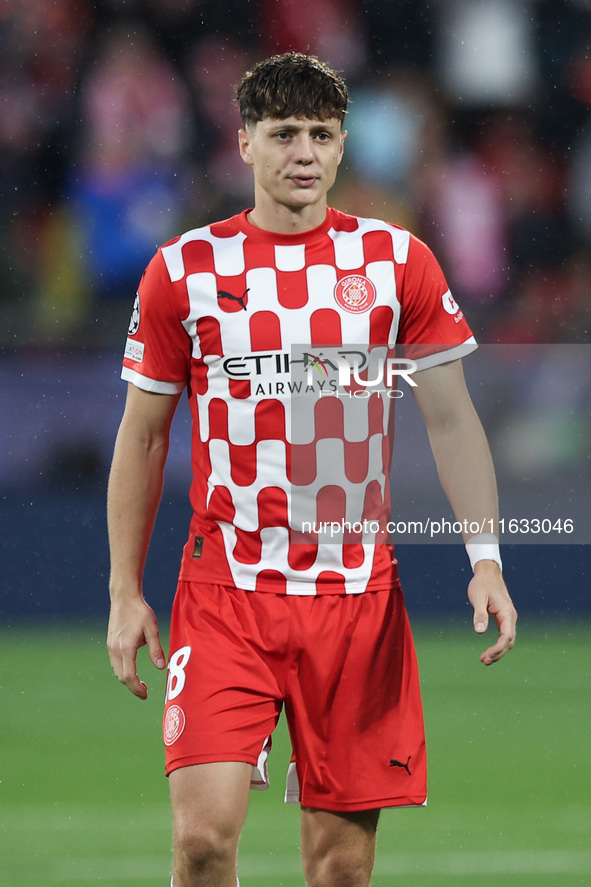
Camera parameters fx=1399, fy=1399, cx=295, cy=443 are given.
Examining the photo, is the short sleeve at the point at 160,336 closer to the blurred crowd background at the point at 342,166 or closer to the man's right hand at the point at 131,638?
the man's right hand at the point at 131,638

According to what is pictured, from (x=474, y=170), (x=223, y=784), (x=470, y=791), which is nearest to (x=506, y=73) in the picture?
(x=474, y=170)

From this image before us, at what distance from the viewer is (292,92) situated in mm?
2756

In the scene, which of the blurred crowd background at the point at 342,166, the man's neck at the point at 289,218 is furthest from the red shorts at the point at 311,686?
the blurred crowd background at the point at 342,166

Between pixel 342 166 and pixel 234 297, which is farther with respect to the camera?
pixel 342 166

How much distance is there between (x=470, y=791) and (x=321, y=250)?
87.5 inches

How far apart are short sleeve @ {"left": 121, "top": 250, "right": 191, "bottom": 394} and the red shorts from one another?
421 millimetres

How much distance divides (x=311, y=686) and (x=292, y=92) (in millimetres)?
1166

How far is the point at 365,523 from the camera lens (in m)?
2.83

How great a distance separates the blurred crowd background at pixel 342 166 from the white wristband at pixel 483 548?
13.9 feet

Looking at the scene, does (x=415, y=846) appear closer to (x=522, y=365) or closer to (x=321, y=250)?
(x=321, y=250)

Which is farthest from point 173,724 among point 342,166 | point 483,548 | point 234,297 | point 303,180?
point 342,166

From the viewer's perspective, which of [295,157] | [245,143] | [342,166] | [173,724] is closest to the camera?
[173,724]

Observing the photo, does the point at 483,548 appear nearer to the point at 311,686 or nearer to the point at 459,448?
the point at 459,448

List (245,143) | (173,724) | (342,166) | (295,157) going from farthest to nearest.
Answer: (342,166) < (245,143) < (295,157) < (173,724)
